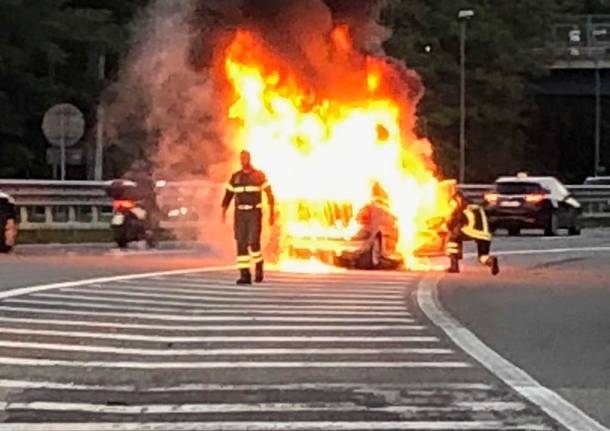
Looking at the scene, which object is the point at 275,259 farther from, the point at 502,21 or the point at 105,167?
the point at 502,21

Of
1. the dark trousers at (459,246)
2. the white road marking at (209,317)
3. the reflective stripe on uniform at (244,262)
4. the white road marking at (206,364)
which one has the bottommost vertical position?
the white road marking at (206,364)

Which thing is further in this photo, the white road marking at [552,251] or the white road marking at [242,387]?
the white road marking at [552,251]

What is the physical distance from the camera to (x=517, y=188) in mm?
44562

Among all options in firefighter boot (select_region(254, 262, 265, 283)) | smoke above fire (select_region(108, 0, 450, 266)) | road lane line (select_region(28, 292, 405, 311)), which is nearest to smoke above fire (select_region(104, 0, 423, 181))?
smoke above fire (select_region(108, 0, 450, 266))

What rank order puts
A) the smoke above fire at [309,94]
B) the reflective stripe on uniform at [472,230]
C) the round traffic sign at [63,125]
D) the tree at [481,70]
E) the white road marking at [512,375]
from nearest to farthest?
the white road marking at [512,375] < the reflective stripe on uniform at [472,230] < the smoke above fire at [309,94] < the round traffic sign at [63,125] < the tree at [481,70]

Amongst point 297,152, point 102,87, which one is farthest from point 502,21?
point 297,152

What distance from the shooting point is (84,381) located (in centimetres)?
1272

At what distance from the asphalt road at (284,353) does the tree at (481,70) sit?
173 ft

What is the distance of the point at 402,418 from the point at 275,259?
16500 millimetres

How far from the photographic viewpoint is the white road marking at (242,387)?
484 inches

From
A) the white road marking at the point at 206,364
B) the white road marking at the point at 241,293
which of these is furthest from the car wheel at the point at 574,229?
the white road marking at the point at 206,364

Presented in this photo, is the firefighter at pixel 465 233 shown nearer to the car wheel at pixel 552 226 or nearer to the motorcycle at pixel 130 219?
the motorcycle at pixel 130 219

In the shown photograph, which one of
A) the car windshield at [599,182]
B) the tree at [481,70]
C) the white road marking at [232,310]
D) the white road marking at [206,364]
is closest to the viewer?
the white road marking at [206,364]

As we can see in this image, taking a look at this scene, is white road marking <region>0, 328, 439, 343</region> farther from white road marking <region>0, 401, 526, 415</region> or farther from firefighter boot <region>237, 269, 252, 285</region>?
firefighter boot <region>237, 269, 252, 285</region>
